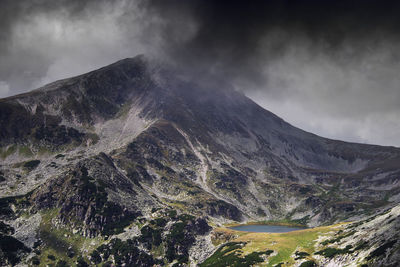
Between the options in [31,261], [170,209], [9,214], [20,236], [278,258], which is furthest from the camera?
[170,209]

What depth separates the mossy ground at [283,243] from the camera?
349 feet

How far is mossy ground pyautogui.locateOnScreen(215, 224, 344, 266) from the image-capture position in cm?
10628

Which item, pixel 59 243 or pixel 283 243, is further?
pixel 59 243

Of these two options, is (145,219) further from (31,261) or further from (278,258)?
(278,258)

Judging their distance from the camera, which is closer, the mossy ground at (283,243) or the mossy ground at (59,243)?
the mossy ground at (283,243)

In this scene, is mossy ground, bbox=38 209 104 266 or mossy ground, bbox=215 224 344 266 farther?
mossy ground, bbox=38 209 104 266

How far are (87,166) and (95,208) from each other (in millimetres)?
37761

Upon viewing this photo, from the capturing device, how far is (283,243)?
4751 inches

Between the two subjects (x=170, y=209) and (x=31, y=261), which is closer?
(x=31, y=261)

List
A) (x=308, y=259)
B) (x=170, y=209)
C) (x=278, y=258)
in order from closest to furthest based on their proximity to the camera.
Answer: (x=308, y=259) < (x=278, y=258) < (x=170, y=209)

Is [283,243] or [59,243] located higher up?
[59,243]

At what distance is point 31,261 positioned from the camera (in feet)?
428

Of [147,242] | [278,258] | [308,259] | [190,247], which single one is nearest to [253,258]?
[278,258]

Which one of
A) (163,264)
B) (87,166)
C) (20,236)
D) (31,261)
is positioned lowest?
(163,264)
